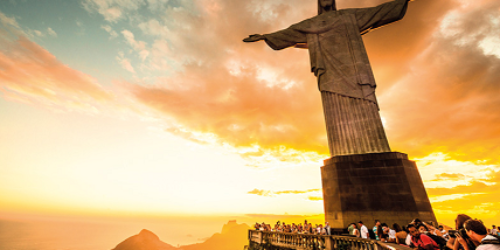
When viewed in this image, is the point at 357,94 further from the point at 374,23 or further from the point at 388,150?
the point at 374,23

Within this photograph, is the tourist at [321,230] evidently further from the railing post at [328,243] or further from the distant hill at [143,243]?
the distant hill at [143,243]

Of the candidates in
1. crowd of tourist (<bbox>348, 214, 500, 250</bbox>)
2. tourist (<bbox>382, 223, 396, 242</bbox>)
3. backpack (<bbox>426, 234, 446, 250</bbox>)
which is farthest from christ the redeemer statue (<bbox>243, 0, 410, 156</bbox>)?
backpack (<bbox>426, 234, 446, 250</bbox>)

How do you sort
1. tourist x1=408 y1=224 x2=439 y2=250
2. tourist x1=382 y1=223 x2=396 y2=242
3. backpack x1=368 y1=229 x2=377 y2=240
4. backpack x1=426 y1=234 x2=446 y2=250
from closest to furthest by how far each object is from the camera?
tourist x1=408 y1=224 x2=439 y2=250
backpack x1=426 y1=234 x2=446 y2=250
tourist x1=382 y1=223 x2=396 y2=242
backpack x1=368 y1=229 x2=377 y2=240

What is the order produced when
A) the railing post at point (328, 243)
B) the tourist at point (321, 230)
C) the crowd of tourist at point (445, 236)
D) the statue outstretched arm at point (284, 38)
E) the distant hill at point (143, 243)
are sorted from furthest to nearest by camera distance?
the distant hill at point (143, 243), the statue outstretched arm at point (284, 38), the tourist at point (321, 230), the railing post at point (328, 243), the crowd of tourist at point (445, 236)

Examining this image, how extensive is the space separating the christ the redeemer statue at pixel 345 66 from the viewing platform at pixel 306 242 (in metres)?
5.19

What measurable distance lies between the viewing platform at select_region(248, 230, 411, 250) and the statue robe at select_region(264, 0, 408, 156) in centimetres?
519

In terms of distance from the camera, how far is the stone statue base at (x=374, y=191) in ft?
34.6

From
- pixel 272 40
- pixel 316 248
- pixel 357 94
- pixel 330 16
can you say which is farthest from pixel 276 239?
pixel 330 16

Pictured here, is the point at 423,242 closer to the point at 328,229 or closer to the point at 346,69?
the point at 328,229

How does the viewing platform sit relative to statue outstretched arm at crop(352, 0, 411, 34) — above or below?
below

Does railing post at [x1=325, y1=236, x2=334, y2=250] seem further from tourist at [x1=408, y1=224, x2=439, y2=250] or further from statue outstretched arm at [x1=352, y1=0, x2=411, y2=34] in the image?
statue outstretched arm at [x1=352, y1=0, x2=411, y2=34]

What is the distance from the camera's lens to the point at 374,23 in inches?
655

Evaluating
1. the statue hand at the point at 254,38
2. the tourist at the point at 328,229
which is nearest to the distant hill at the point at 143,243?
the statue hand at the point at 254,38

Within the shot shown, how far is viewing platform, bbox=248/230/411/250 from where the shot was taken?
866cm
